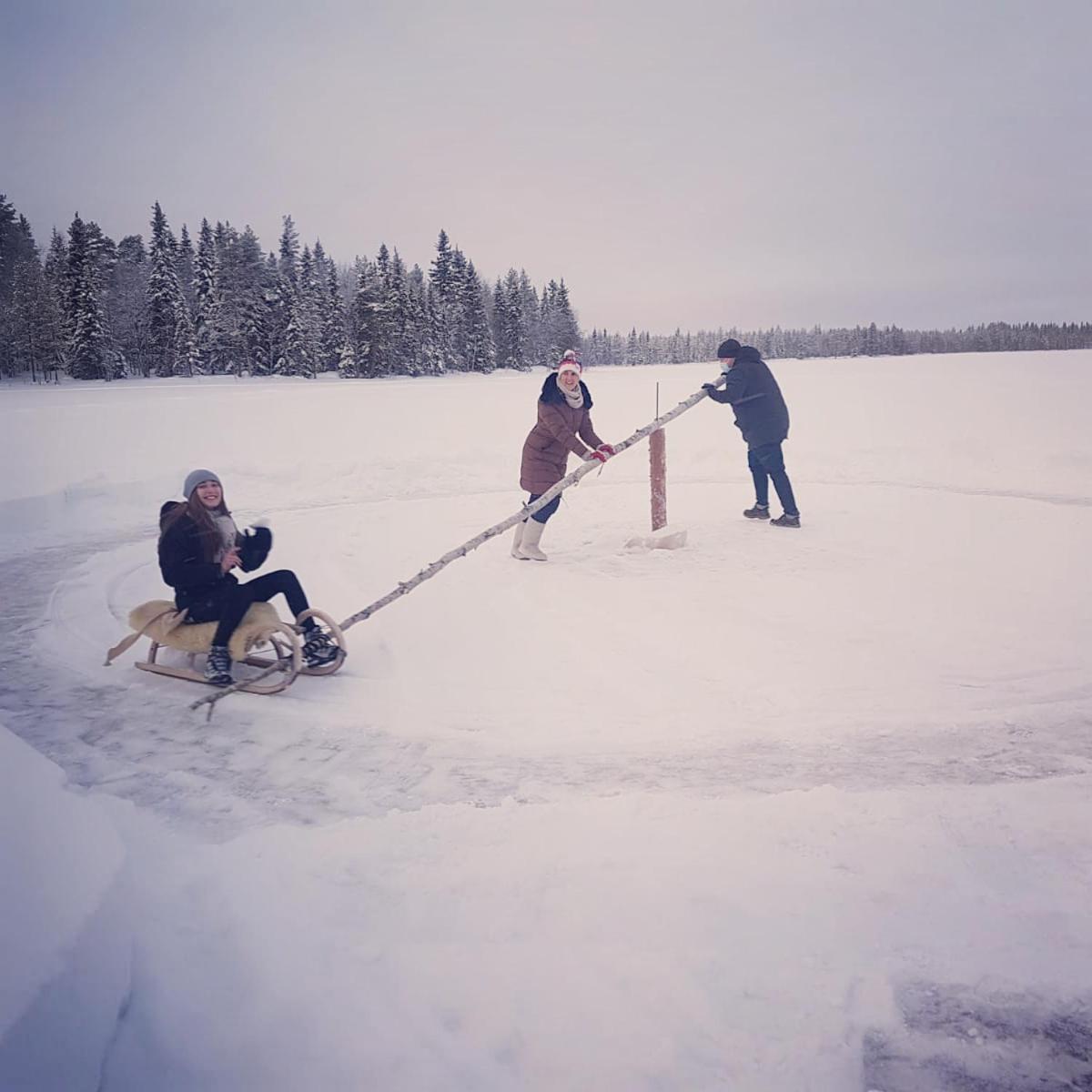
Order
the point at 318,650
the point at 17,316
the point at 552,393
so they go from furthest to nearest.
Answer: the point at 17,316 < the point at 552,393 < the point at 318,650

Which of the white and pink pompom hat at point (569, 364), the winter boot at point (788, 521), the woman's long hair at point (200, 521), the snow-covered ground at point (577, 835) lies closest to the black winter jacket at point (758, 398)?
the winter boot at point (788, 521)

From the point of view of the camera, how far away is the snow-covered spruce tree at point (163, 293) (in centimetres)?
4785

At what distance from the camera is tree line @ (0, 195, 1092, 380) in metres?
36.5

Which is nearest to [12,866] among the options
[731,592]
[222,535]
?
[222,535]

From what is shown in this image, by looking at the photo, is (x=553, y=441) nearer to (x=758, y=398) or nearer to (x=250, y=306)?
(x=758, y=398)

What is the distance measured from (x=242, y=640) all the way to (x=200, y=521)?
87 centimetres

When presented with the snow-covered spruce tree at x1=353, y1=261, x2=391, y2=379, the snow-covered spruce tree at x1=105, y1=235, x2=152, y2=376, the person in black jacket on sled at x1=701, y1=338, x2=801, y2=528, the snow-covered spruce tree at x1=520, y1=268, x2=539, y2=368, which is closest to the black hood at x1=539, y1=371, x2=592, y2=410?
the person in black jacket on sled at x1=701, y1=338, x2=801, y2=528

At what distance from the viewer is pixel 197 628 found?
5066mm

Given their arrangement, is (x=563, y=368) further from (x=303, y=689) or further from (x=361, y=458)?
(x=361, y=458)

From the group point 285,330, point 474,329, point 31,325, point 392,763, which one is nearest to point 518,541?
point 392,763

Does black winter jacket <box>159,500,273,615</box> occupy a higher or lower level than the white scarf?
lower

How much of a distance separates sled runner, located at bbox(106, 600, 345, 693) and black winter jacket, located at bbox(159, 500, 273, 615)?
153 mm

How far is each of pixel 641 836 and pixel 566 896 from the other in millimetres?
524

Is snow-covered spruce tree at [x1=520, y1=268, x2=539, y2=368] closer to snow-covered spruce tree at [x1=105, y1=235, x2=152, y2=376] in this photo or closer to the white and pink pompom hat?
snow-covered spruce tree at [x1=105, y1=235, x2=152, y2=376]
